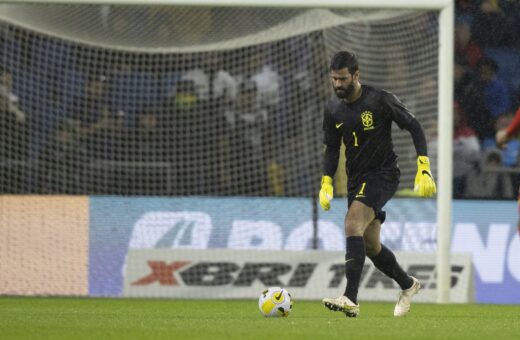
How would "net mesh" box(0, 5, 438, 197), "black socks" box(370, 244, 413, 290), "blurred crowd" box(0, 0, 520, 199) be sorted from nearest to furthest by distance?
"black socks" box(370, 244, 413, 290) < "net mesh" box(0, 5, 438, 197) < "blurred crowd" box(0, 0, 520, 199)

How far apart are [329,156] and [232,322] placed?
1.52m

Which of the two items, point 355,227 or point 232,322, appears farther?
point 355,227

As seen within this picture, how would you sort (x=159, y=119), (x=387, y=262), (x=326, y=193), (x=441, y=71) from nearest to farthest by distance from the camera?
(x=326, y=193), (x=387, y=262), (x=441, y=71), (x=159, y=119)

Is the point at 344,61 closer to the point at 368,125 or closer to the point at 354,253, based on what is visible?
the point at 368,125

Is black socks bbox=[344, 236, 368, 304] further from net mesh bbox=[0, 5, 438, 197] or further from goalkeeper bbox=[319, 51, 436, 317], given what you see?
net mesh bbox=[0, 5, 438, 197]

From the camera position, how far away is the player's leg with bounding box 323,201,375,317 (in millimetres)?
8664

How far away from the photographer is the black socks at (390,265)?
928cm

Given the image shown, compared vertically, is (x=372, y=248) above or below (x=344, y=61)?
below

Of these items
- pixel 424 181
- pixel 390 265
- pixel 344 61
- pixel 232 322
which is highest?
pixel 344 61

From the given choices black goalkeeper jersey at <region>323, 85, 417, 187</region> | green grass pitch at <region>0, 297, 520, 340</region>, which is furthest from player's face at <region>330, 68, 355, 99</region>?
green grass pitch at <region>0, 297, 520, 340</region>

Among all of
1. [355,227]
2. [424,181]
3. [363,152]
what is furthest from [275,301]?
[424,181]

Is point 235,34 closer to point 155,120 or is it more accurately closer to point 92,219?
point 155,120

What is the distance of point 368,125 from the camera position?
29.5ft

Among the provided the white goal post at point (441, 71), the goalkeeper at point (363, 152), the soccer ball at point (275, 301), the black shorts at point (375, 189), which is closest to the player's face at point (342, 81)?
the goalkeeper at point (363, 152)
